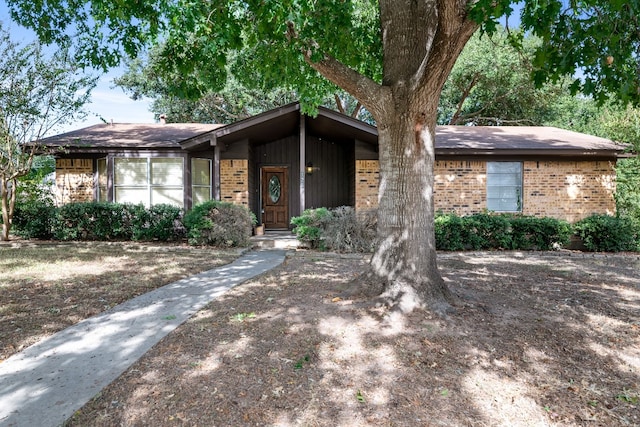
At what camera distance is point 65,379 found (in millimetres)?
2875

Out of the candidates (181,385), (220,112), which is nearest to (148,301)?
(181,385)

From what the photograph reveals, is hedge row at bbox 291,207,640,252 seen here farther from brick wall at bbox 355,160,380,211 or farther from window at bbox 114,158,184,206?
window at bbox 114,158,184,206

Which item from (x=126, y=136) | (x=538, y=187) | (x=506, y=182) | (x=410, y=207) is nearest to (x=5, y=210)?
(x=126, y=136)

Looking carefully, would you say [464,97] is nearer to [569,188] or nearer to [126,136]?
[569,188]

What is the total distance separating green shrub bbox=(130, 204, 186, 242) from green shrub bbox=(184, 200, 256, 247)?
88 cm

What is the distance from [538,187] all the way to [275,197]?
8.50 meters

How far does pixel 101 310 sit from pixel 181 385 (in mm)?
2452

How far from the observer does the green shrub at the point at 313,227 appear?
9234 millimetres

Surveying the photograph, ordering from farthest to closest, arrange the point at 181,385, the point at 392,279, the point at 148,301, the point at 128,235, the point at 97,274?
the point at 128,235 → the point at 97,274 → the point at 148,301 → the point at 392,279 → the point at 181,385

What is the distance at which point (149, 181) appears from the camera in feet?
38.2

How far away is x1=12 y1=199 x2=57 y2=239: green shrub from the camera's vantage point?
10383 millimetres

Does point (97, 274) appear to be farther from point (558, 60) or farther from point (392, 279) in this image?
point (558, 60)

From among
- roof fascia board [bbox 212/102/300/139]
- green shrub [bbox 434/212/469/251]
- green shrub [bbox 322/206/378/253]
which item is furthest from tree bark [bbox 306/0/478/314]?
roof fascia board [bbox 212/102/300/139]

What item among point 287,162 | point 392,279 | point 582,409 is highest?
point 287,162
